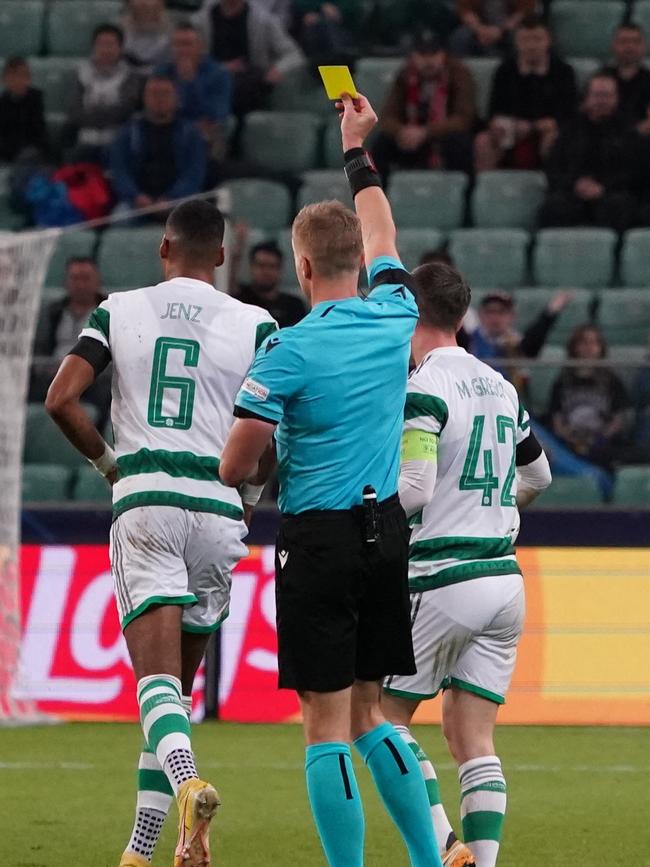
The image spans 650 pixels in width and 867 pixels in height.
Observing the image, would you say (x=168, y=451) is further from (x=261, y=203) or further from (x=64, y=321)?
(x=261, y=203)

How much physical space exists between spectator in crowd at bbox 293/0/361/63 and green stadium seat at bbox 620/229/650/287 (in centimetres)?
308

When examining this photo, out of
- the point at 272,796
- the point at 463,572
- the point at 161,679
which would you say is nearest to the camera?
the point at 161,679

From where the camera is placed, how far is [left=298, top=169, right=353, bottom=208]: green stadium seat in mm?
14086

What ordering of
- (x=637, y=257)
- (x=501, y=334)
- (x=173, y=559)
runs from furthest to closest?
(x=637, y=257)
(x=501, y=334)
(x=173, y=559)

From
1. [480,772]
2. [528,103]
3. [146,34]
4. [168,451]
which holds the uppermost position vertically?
[168,451]

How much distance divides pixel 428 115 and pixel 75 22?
3.74 m

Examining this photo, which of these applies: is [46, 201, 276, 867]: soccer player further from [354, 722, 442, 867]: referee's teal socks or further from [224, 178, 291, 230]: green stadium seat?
[224, 178, 291, 230]: green stadium seat

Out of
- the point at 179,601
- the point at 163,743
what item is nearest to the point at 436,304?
the point at 179,601

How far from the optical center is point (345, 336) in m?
4.73

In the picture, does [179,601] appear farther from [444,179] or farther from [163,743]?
[444,179]

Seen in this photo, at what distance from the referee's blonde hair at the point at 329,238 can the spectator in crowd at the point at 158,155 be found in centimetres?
883

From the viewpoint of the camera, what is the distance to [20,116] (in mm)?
14727

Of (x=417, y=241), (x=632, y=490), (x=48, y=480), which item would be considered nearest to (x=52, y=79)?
(x=417, y=241)

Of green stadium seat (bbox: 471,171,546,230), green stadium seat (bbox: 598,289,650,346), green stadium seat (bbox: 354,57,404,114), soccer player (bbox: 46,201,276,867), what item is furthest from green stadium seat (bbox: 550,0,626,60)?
soccer player (bbox: 46,201,276,867)
